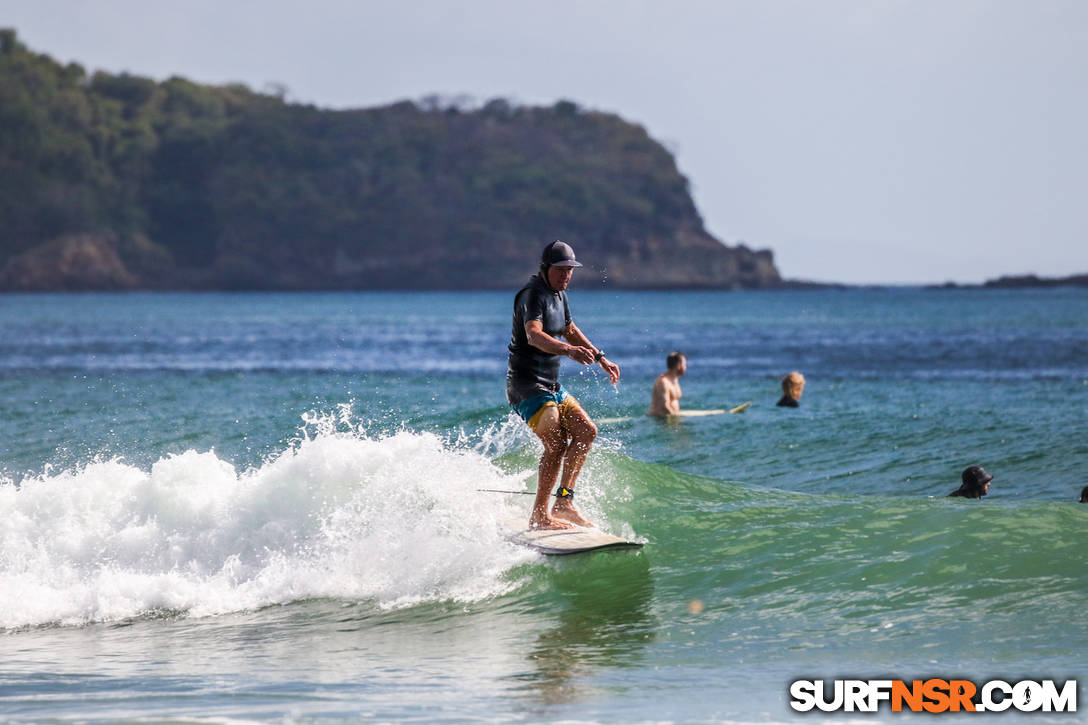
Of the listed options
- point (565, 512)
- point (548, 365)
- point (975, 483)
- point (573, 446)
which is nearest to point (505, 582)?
point (565, 512)

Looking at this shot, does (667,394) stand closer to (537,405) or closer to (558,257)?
(537,405)

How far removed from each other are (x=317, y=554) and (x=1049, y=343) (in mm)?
50389

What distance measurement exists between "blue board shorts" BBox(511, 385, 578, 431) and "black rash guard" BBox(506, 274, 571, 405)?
32 millimetres

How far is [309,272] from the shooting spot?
18700cm

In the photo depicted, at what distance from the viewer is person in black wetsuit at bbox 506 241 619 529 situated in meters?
8.77

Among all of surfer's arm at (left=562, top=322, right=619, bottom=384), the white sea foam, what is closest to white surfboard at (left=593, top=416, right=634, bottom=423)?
the white sea foam

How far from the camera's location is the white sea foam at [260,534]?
9352 mm

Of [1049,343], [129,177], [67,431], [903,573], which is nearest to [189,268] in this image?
[129,177]

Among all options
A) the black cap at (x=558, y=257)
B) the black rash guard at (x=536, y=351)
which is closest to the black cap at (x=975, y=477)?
the black rash guard at (x=536, y=351)

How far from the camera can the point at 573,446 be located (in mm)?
9164

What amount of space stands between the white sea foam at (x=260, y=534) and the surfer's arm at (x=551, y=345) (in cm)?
163

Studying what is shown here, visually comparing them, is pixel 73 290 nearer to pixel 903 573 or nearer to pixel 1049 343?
pixel 1049 343

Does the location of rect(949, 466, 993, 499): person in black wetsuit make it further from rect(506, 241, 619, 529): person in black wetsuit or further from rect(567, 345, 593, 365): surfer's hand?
rect(567, 345, 593, 365): surfer's hand

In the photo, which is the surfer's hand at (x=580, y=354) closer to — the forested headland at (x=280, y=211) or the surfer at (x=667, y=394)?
the surfer at (x=667, y=394)
